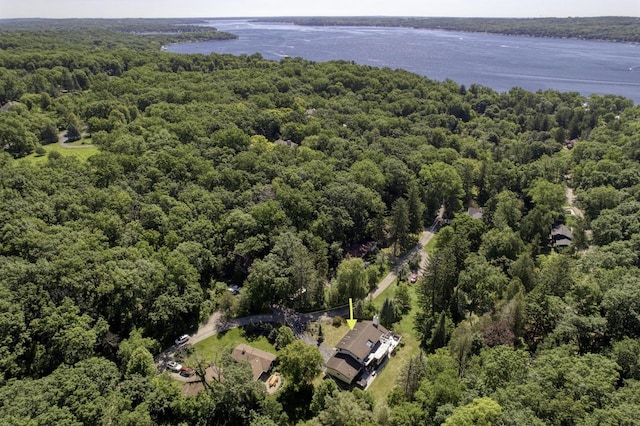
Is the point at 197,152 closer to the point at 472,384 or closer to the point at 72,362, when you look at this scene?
the point at 72,362

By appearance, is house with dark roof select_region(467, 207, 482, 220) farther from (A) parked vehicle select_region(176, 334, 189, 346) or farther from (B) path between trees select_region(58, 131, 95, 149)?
(B) path between trees select_region(58, 131, 95, 149)

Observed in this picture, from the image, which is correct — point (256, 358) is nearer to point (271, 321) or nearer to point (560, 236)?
point (271, 321)

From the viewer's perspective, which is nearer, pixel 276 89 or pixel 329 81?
pixel 276 89

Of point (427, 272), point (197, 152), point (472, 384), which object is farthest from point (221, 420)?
point (197, 152)

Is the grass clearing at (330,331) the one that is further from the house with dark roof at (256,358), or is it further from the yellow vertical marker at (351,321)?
the house with dark roof at (256,358)

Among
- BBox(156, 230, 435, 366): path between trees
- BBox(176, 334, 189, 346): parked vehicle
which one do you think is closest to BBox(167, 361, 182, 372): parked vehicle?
BBox(156, 230, 435, 366): path between trees

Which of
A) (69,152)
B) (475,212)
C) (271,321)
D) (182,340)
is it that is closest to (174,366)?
(182,340)
